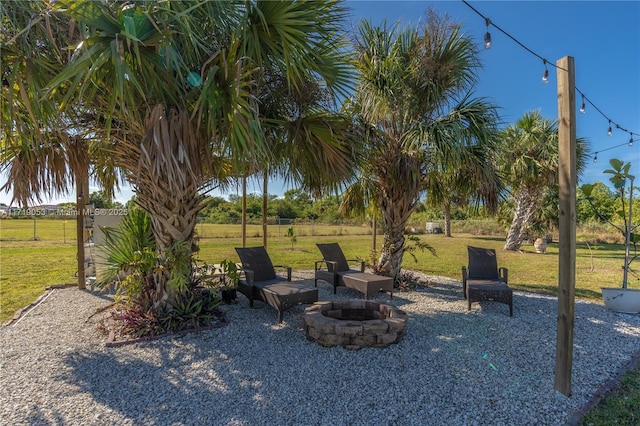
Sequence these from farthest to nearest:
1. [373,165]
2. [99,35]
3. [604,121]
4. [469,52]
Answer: [373,165], [469,52], [604,121], [99,35]

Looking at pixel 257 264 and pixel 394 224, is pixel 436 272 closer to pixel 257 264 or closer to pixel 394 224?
pixel 394 224

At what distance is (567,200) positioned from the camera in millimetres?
3037

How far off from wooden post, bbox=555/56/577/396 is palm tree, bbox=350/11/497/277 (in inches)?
102

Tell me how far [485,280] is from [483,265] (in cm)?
41

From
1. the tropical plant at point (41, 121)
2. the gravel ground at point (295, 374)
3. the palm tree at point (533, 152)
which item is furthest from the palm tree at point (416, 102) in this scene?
the palm tree at point (533, 152)

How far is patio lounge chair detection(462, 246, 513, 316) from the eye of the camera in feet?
17.9

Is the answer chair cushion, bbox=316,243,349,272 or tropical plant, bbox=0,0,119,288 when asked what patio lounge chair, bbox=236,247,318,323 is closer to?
chair cushion, bbox=316,243,349,272

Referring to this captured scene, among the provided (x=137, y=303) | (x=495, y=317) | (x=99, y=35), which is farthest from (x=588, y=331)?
(x=99, y=35)

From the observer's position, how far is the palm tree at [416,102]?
611 centimetres

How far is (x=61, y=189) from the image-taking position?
5.21 metres

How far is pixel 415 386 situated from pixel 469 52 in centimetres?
618

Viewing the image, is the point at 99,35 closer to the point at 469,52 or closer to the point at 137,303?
the point at 137,303

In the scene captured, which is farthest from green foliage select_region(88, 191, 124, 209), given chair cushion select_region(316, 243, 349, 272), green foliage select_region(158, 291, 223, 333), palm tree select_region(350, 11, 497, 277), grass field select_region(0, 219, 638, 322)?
palm tree select_region(350, 11, 497, 277)

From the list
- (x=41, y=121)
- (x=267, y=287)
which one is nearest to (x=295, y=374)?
(x=267, y=287)
